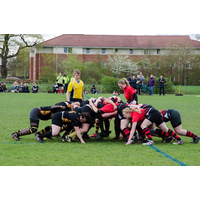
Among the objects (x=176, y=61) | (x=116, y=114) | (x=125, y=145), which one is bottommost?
(x=125, y=145)

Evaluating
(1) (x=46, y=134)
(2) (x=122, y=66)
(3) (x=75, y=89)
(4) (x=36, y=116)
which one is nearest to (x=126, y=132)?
(1) (x=46, y=134)

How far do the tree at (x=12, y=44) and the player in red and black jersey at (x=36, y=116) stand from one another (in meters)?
42.2

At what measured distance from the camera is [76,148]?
20.8 ft

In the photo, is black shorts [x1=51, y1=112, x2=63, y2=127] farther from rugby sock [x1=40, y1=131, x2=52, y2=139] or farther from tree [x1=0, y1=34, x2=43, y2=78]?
tree [x1=0, y1=34, x2=43, y2=78]

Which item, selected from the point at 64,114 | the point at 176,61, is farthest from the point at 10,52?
the point at 64,114

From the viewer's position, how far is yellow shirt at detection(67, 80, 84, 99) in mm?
10070

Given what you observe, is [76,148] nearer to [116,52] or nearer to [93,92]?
[93,92]

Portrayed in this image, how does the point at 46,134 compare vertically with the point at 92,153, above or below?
above

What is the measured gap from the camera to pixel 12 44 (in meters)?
47.4

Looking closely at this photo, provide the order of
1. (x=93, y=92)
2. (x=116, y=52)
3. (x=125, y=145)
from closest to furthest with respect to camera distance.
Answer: (x=125, y=145)
(x=93, y=92)
(x=116, y=52)

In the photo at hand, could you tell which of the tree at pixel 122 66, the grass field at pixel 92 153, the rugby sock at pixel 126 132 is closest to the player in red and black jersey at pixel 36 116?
the grass field at pixel 92 153

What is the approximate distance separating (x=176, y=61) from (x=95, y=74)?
13401mm

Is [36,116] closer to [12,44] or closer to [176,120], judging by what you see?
[176,120]

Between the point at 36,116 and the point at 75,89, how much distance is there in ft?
10.6
